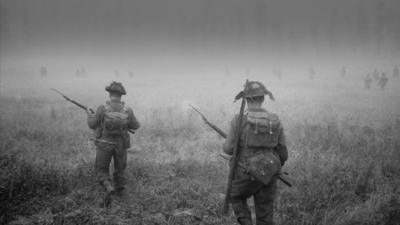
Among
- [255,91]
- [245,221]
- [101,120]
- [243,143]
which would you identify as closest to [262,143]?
[243,143]

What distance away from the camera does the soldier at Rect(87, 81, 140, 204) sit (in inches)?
191

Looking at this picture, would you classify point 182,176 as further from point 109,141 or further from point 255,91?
point 255,91

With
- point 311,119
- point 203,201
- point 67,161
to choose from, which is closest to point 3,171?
point 67,161

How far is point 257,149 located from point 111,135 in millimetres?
3048

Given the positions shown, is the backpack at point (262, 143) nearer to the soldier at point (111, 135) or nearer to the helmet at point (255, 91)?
the helmet at point (255, 91)

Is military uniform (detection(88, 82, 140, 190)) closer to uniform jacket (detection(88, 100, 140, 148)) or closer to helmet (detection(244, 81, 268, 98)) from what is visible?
uniform jacket (detection(88, 100, 140, 148))

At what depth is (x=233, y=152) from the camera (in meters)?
3.60

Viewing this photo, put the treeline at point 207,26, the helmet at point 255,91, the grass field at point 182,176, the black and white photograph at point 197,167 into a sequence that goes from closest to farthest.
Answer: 1. the helmet at point 255,91
2. the black and white photograph at point 197,167
3. the grass field at point 182,176
4. the treeline at point 207,26

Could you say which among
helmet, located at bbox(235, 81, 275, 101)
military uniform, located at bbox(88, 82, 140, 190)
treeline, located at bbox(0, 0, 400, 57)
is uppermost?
treeline, located at bbox(0, 0, 400, 57)

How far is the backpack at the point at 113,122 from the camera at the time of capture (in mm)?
4816

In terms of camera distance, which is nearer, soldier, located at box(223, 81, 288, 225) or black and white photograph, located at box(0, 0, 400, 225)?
soldier, located at box(223, 81, 288, 225)

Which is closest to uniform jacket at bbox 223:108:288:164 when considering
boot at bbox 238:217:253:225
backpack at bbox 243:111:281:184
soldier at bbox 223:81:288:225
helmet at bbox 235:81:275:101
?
soldier at bbox 223:81:288:225

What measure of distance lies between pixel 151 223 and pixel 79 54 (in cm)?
7949

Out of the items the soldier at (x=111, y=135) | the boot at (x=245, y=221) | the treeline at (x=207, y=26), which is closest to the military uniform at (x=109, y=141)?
the soldier at (x=111, y=135)
